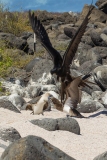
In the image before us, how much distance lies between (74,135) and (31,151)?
3.06 m

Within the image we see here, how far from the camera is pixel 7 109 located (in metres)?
8.52

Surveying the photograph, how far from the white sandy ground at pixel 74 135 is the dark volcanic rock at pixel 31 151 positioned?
1.09 metres

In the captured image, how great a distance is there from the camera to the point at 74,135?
692 centimetres

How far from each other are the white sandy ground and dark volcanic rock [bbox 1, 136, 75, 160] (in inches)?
42.9

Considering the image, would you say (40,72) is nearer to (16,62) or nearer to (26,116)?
(16,62)

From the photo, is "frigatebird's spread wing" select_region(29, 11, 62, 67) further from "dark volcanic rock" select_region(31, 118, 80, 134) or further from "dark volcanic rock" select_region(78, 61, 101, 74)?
"dark volcanic rock" select_region(78, 61, 101, 74)

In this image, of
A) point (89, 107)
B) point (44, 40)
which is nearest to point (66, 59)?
point (44, 40)

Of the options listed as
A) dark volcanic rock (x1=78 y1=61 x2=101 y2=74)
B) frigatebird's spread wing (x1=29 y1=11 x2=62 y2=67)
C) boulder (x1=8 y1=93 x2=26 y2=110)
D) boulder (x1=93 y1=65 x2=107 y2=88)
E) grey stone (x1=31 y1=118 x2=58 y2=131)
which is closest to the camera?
grey stone (x1=31 y1=118 x2=58 y2=131)

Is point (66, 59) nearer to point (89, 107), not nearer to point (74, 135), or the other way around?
point (89, 107)

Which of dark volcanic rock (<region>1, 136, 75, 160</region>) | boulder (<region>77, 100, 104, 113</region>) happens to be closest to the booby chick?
boulder (<region>77, 100, 104, 113</region>)

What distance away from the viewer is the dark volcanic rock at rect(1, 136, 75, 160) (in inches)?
153

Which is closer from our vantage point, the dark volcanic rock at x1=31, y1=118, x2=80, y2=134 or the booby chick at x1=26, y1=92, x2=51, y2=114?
the dark volcanic rock at x1=31, y1=118, x2=80, y2=134

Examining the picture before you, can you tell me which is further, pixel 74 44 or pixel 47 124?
pixel 74 44

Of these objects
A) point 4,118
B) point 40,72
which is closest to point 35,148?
point 4,118
